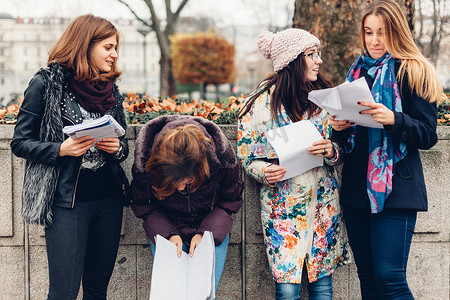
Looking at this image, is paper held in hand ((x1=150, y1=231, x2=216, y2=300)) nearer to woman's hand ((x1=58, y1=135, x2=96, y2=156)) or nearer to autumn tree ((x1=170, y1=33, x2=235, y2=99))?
woman's hand ((x1=58, y1=135, x2=96, y2=156))

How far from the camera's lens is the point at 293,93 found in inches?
125

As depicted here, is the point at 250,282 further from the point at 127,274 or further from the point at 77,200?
the point at 77,200

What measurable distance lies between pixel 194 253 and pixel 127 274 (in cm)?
126

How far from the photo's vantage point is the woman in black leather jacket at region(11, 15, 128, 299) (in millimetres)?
2793

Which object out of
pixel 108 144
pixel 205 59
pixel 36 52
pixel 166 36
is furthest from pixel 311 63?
pixel 36 52

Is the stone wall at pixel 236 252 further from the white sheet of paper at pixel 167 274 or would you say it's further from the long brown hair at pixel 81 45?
the white sheet of paper at pixel 167 274

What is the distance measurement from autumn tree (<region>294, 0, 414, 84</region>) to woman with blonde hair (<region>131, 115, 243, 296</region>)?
2770 millimetres

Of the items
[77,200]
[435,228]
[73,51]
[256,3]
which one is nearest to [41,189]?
[77,200]

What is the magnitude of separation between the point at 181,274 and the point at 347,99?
4.22ft

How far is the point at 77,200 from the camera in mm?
2871

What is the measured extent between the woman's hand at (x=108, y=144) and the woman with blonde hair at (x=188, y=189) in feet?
0.48

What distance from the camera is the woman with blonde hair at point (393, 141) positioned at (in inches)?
109

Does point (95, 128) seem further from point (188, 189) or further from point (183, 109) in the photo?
point (183, 109)

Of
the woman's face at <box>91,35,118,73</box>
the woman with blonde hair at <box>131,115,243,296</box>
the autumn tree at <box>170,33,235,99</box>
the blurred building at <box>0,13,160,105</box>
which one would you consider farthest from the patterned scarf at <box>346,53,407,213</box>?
the autumn tree at <box>170,33,235,99</box>
